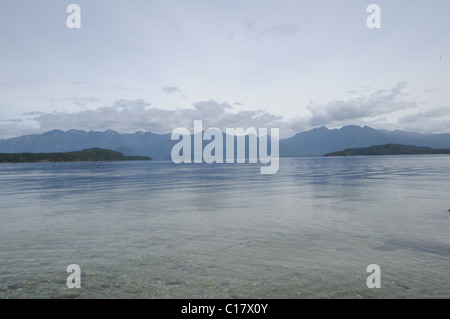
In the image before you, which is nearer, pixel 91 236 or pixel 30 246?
pixel 30 246

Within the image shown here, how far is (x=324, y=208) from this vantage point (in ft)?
122

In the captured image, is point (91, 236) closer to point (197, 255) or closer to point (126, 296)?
point (197, 255)

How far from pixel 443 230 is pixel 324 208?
13.5 metres

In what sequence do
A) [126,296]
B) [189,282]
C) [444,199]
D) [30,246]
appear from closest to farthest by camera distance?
1. [126,296]
2. [189,282]
3. [30,246]
4. [444,199]

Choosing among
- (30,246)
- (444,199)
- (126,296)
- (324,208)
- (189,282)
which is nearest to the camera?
(126,296)

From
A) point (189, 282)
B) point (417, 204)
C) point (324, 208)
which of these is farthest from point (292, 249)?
point (417, 204)

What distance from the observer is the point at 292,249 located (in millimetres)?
20516

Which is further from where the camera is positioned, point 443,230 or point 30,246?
point 443,230

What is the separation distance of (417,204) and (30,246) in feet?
135
